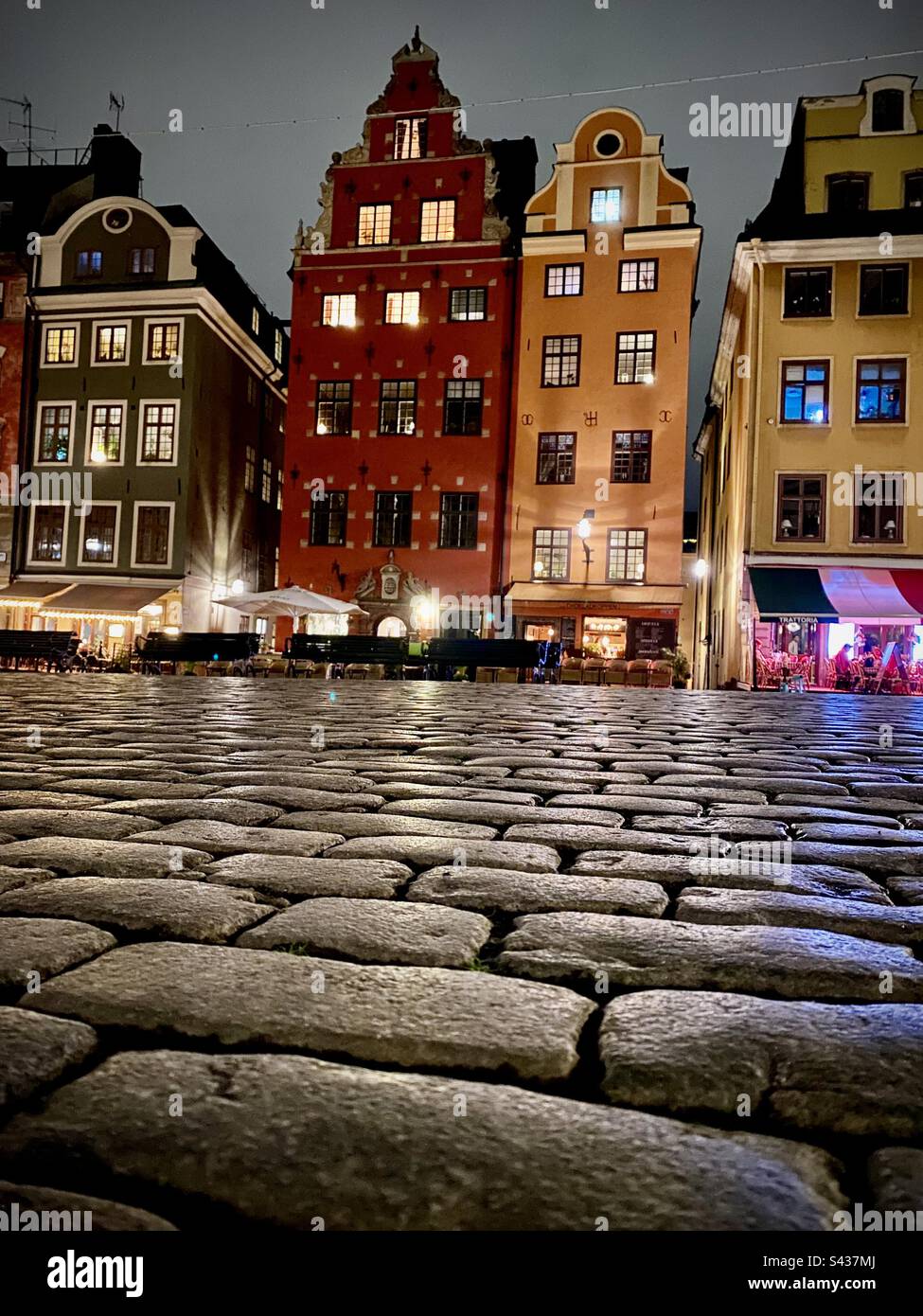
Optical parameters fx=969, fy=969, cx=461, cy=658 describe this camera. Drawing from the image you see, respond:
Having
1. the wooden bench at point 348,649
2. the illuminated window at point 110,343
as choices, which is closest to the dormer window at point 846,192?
the wooden bench at point 348,649

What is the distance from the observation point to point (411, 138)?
30.9 m

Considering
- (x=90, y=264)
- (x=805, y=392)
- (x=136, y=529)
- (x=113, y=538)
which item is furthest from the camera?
(x=90, y=264)

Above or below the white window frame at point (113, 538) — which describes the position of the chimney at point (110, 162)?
above

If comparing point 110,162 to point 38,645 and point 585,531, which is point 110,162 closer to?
point 38,645

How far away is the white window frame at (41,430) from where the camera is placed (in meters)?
32.2

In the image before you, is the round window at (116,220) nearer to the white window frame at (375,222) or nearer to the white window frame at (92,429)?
the white window frame at (92,429)

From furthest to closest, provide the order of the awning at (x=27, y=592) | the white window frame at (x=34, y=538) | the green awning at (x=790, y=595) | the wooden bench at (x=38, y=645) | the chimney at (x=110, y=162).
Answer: the chimney at (x=110, y=162) < the white window frame at (x=34, y=538) < the awning at (x=27, y=592) < the green awning at (x=790, y=595) < the wooden bench at (x=38, y=645)

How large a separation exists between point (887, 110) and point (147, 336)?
22.8m

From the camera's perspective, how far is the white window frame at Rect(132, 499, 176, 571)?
3095 cm

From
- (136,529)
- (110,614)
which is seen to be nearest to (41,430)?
(136,529)

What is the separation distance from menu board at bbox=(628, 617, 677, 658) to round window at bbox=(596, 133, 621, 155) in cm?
1437

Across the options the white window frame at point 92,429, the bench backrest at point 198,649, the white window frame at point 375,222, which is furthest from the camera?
the white window frame at point 92,429

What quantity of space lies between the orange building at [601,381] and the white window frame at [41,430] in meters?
14.8
